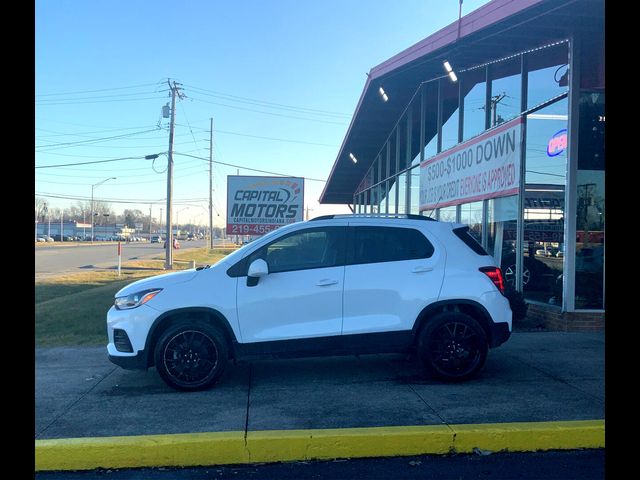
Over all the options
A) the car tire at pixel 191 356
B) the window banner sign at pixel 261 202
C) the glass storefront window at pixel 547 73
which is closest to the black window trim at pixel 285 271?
the car tire at pixel 191 356

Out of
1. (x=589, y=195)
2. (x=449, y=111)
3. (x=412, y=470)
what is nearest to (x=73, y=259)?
(x=449, y=111)

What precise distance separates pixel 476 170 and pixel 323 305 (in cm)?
666

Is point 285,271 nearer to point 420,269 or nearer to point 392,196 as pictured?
point 420,269

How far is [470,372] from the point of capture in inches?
229

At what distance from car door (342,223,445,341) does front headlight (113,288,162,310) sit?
2033 mm

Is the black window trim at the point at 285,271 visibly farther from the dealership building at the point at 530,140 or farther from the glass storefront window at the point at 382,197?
the glass storefront window at the point at 382,197

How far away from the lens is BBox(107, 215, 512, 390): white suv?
555 cm

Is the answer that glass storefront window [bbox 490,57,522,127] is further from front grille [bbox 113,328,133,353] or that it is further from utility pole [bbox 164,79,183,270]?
utility pole [bbox 164,79,183,270]

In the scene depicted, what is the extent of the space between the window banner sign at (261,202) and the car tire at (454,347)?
26.2 feet
